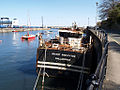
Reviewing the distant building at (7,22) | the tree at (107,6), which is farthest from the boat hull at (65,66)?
the distant building at (7,22)

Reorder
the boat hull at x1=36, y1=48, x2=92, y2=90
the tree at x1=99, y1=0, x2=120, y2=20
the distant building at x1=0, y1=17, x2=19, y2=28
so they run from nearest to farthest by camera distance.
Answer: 1. the boat hull at x1=36, y1=48, x2=92, y2=90
2. the tree at x1=99, y1=0, x2=120, y2=20
3. the distant building at x1=0, y1=17, x2=19, y2=28

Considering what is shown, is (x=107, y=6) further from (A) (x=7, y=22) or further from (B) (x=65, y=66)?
(A) (x=7, y=22)

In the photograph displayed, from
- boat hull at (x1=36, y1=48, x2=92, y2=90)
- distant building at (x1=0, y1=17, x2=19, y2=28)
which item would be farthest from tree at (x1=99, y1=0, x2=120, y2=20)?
distant building at (x1=0, y1=17, x2=19, y2=28)

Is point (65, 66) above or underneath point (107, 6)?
underneath

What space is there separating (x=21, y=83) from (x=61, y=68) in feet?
13.8

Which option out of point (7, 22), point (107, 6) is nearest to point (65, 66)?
point (107, 6)

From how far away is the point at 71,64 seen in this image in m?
11.7

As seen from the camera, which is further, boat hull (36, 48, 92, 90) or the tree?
the tree

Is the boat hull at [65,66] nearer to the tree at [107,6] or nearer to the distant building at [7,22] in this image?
Result: the tree at [107,6]

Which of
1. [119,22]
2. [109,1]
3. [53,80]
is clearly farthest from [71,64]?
[109,1]

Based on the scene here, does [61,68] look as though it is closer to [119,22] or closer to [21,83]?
[21,83]

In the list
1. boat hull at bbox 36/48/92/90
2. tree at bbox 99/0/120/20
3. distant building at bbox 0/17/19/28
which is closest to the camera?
boat hull at bbox 36/48/92/90

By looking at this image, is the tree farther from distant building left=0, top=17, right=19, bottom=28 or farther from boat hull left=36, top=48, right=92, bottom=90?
distant building left=0, top=17, right=19, bottom=28

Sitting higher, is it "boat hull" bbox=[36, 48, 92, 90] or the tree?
the tree
